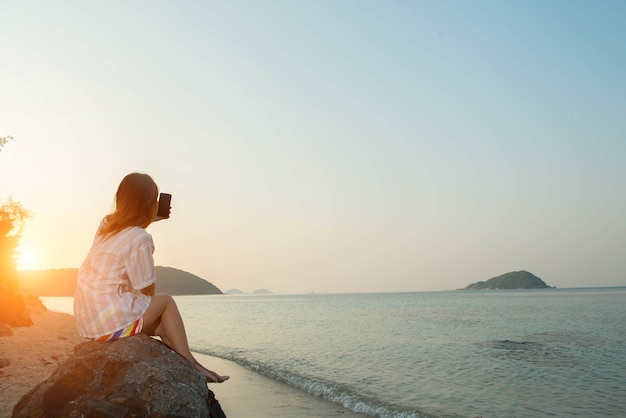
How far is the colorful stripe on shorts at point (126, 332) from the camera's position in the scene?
5.38 m

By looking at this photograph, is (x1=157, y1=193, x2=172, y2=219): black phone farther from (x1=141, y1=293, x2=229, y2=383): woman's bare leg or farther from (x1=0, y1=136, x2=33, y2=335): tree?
(x1=0, y1=136, x2=33, y2=335): tree

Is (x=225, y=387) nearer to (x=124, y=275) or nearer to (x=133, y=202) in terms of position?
(x=124, y=275)

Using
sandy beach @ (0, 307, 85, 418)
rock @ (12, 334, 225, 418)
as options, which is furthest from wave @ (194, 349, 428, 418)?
rock @ (12, 334, 225, 418)

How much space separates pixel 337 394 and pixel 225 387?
11.5 ft

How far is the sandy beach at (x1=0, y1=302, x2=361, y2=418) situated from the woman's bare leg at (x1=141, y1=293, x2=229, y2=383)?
454cm

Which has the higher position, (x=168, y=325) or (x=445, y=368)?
(x=168, y=325)

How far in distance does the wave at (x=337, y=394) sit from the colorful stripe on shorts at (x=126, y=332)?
326 inches

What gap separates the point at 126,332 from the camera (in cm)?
543

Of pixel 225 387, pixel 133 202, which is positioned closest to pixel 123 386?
pixel 133 202

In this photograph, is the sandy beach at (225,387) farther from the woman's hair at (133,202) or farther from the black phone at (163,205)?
the black phone at (163,205)

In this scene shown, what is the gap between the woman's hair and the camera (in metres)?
5.21

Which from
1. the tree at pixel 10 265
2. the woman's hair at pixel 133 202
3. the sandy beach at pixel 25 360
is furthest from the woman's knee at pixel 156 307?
the tree at pixel 10 265

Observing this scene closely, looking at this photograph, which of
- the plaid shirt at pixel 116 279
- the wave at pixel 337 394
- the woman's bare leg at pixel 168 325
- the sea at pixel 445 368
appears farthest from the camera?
the sea at pixel 445 368

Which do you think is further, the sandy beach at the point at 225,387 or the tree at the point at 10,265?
the tree at the point at 10,265
